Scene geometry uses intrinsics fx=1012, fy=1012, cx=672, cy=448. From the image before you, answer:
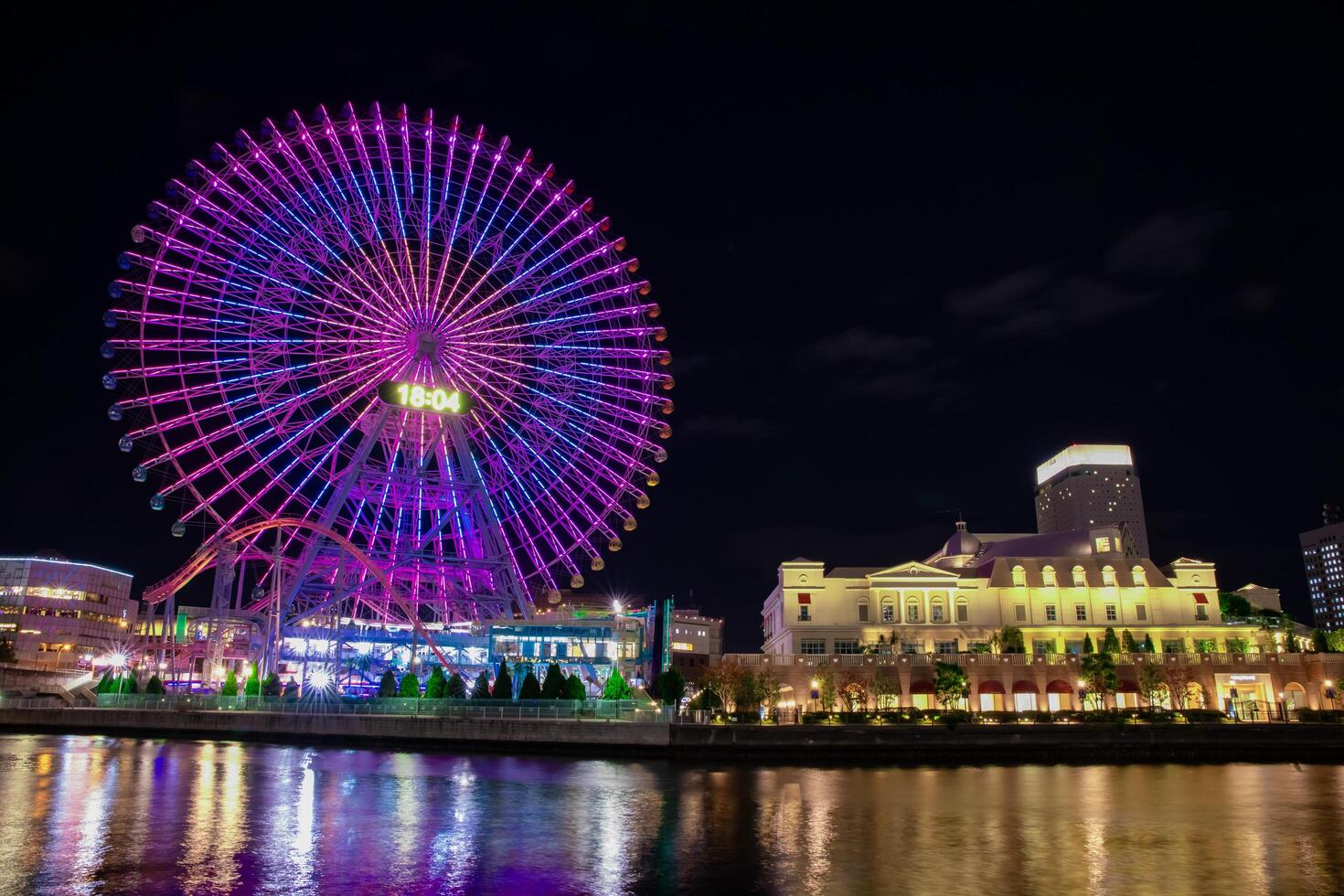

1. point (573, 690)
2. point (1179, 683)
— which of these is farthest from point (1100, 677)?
point (573, 690)

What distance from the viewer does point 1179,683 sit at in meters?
83.0

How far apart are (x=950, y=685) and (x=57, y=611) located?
117559 millimetres

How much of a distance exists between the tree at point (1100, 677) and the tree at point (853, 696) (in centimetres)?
1859

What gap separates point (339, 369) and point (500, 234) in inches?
527

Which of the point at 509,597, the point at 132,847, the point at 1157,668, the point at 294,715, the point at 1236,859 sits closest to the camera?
the point at 132,847

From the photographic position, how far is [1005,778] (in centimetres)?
4684

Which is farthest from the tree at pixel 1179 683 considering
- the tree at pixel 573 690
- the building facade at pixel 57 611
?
the building facade at pixel 57 611

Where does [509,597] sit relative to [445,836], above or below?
above

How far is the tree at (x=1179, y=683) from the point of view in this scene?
82688 mm

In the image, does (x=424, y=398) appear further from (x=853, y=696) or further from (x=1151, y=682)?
(x=1151, y=682)

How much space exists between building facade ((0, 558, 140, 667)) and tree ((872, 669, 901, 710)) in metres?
96.8

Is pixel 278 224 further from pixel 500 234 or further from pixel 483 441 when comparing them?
pixel 483 441

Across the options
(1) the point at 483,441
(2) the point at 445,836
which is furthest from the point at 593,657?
(2) the point at 445,836

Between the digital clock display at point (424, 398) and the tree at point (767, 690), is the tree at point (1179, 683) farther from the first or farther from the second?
the digital clock display at point (424, 398)
